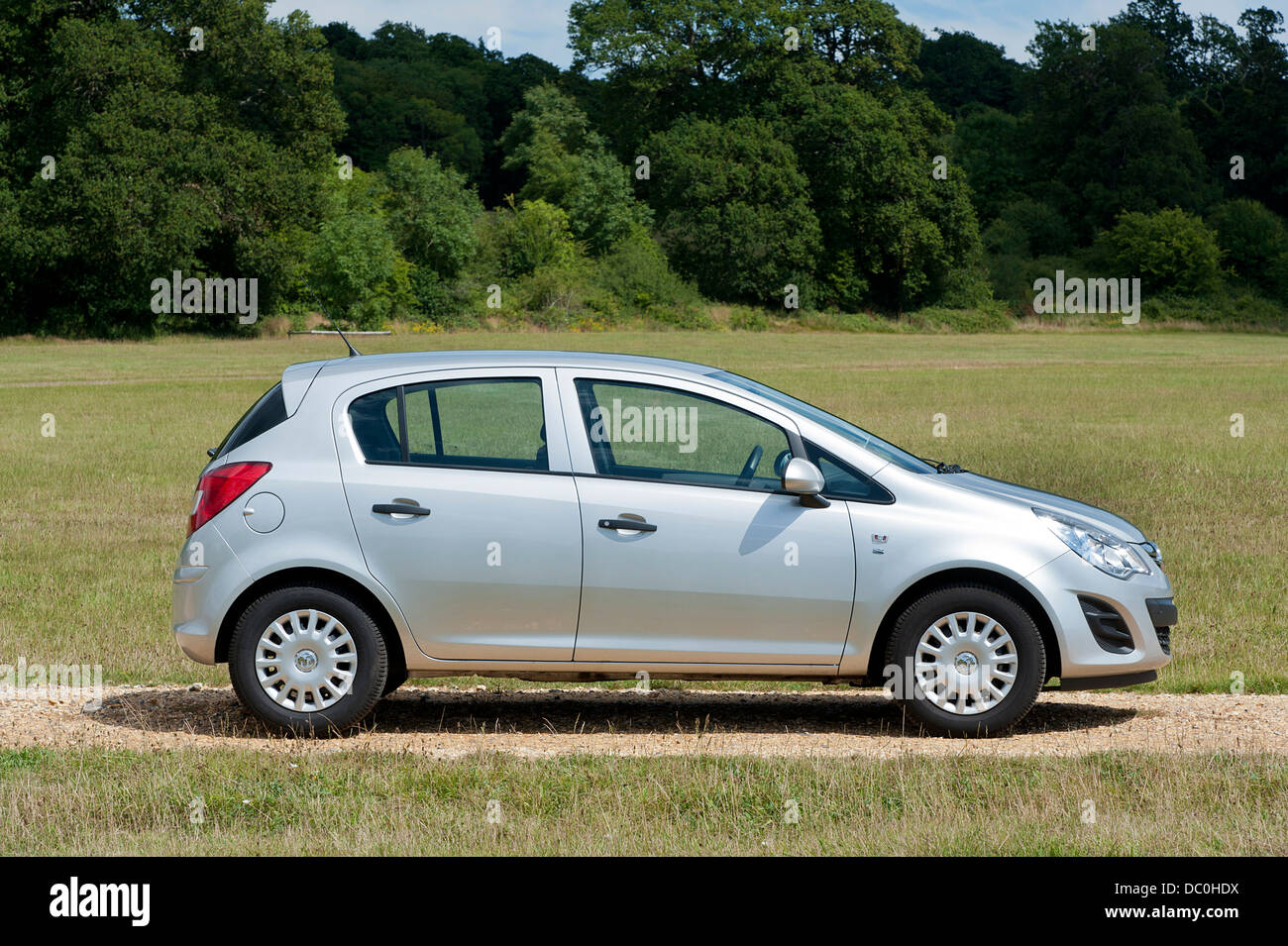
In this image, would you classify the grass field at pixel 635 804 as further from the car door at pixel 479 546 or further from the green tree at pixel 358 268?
the green tree at pixel 358 268

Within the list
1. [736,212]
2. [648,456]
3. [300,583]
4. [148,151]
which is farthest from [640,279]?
[300,583]

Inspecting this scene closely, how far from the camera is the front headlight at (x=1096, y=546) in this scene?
23.1 feet

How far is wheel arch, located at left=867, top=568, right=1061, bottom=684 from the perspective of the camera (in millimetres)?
6977

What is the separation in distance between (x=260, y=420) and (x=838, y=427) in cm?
286

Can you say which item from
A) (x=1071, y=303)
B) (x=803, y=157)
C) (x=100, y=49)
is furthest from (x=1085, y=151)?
(x=100, y=49)

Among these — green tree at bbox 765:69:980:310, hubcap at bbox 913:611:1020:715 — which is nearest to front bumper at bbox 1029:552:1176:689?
hubcap at bbox 913:611:1020:715

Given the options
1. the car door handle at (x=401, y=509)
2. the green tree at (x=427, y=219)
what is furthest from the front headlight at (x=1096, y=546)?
the green tree at (x=427, y=219)

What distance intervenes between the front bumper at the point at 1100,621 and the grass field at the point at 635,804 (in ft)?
1.95

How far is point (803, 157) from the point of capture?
84000mm

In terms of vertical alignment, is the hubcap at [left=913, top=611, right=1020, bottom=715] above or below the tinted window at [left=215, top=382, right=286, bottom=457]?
below

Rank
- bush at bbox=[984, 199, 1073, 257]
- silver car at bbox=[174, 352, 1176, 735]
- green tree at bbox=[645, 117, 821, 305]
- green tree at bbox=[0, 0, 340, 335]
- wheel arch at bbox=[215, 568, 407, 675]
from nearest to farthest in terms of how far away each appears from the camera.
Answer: silver car at bbox=[174, 352, 1176, 735] → wheel arch at bbox=[215, 568, 407, 675] → green tree at bbox=[0, 0, 340, 335] → green tree at bbox=[645, 117, 821, 305] → bush at bbox=[984, 199, 1073, 257]

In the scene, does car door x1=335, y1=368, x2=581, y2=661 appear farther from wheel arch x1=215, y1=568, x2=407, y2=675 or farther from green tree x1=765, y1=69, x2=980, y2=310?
green tree x1=765, y1=69, x2=980, y2=310

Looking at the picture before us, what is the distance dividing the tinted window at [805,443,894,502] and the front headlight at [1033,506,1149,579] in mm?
784

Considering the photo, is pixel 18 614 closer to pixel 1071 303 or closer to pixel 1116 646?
pixel 1116 646
